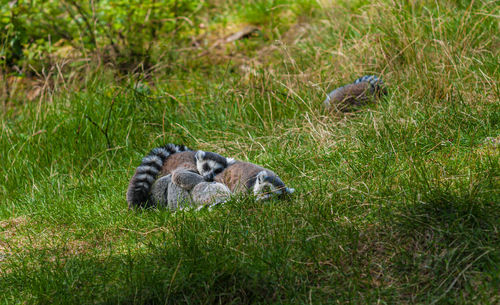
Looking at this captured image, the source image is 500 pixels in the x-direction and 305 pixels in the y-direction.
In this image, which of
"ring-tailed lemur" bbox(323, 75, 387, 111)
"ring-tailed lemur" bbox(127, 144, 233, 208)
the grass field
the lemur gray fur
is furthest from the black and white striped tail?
the lemur gray fur

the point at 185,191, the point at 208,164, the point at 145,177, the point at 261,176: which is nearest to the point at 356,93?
the point at 208,164

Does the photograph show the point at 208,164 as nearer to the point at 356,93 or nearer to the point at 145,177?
the point at 145,177

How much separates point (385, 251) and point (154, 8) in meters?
7.04

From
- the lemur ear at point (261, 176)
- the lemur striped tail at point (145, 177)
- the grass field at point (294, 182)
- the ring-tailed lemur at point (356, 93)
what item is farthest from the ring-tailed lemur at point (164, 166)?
the ring-tailed lemur at point (356, 93)

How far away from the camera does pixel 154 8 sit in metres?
9.20

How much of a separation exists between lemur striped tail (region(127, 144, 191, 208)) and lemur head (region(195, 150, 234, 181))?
1.16 feet

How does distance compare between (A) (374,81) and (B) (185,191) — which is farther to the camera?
(A) (374,81)

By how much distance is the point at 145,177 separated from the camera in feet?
15.0

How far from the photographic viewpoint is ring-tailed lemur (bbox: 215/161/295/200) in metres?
4.09

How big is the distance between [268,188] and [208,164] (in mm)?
719

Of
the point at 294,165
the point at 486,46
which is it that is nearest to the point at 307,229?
the point at 294,165

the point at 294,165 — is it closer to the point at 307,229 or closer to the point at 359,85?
the point at 307,229

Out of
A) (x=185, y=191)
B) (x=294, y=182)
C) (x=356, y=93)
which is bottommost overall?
(x=356, y=93)

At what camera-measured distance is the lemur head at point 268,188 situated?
13.3 ft
